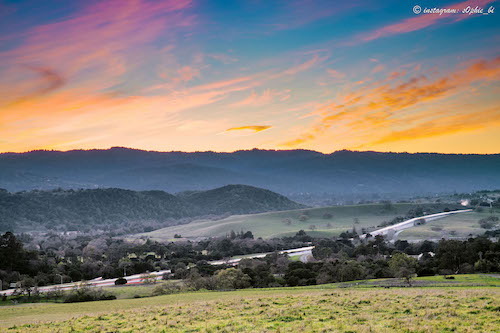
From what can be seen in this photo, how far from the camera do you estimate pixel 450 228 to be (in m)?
155

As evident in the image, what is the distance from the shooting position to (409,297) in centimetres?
2908

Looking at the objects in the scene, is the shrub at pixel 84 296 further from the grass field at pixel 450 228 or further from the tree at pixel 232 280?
the grass field at pixel 450 228

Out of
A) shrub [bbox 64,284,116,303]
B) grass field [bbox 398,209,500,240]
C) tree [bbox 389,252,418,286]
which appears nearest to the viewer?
tree [bbox 389,252,418,286]

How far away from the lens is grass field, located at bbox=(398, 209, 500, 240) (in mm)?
143500

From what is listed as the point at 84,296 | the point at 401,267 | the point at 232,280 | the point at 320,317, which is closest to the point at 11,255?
the point at 84,296

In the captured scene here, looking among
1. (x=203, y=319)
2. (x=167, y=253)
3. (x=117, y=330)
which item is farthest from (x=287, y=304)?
(x=167, y=253)

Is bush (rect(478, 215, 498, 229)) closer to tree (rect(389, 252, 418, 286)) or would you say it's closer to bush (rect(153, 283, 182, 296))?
tree (rect(389, 252, 418, 286))

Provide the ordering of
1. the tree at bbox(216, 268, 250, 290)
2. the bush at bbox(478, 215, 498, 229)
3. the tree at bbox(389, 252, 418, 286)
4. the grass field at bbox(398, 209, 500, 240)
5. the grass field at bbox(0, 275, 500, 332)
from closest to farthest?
the grass field at bbox(0, 275, 500, 332)
the tree at bbox(389, 252, 418, 286)
the tree at bbox(216, 268, 250, 290)
the grass field at bbox(398, 209, 500, 240)
the bush at bbox(478, 215, 498, 229)

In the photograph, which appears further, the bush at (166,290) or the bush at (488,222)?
the bush at (488,222)

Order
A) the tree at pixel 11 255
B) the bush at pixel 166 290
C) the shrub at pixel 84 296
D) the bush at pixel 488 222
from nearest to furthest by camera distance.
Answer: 1. the shrub at pixel 84 296
2. the bush at pixel 166 290
3. the tree at pixel 11 255
4. the bush at pixel 488 222

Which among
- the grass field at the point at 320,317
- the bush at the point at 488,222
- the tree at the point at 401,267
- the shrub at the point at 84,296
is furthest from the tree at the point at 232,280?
the bush at the point at 488,222

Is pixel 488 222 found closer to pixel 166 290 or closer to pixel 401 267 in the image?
pixel 401 267

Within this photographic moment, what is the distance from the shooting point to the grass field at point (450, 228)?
471 feet

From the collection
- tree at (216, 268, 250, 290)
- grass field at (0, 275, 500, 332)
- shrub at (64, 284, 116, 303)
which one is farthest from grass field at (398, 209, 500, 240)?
grass field at (0, 275, 500, 332)
